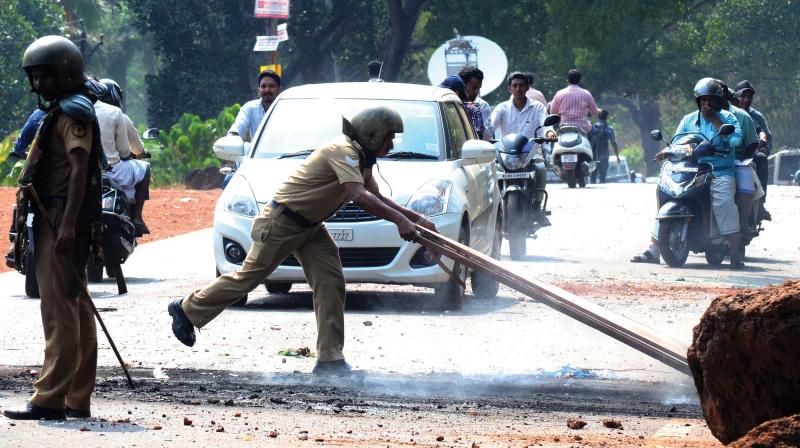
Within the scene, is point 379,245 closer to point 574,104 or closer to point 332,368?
point 332,368

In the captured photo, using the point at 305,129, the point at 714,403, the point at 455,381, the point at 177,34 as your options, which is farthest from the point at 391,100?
the point at 177,34

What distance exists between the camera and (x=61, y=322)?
683 centimetres

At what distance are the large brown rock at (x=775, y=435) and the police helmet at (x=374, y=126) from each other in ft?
11.6

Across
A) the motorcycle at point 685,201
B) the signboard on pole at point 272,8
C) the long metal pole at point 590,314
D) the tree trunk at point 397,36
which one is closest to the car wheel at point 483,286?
the motorcycle at point 685,201

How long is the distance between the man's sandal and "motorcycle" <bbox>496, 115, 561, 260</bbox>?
1130 millimetres

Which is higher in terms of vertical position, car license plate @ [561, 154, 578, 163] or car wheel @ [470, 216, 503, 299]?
car license plate @ [561, 154, 578, 163]

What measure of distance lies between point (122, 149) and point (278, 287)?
2.23m

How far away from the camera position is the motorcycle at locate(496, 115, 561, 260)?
16.3m

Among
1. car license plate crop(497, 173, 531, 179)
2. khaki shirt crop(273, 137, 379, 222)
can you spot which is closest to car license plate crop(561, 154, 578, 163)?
car license plate crop(497, 173, 531, 179)

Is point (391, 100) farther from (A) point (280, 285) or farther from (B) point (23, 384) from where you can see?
(B) point (23, 384)

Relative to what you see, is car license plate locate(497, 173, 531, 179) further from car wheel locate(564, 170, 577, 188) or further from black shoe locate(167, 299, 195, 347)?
car wheel locate(564, 170, 577, 188)

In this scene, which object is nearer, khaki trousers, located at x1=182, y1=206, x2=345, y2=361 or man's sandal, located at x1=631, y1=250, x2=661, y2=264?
khaki trousers, located at x1=182, y1=206, x2=345, y2=361

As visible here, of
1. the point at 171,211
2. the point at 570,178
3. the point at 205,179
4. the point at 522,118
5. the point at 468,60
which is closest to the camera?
the point at 522,118

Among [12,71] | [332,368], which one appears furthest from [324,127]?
[12,71]
